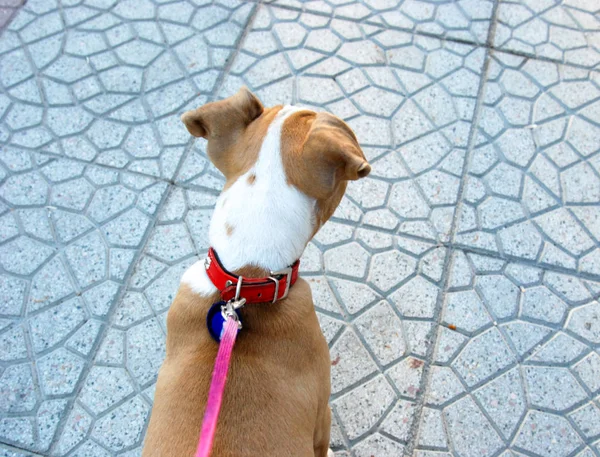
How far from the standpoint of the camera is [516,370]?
121 inches

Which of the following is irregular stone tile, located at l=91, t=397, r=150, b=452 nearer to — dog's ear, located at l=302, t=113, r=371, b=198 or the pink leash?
the pink leash

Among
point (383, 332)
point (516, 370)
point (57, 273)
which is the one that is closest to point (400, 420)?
point (383, 332)

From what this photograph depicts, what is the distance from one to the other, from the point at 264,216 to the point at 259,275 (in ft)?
0.71

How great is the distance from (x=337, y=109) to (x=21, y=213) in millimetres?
2116

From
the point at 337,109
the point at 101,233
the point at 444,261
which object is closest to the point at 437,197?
the point at 444,261

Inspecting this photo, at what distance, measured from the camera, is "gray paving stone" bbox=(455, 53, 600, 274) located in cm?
346

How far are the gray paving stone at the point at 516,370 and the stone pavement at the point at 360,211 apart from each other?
10 mm

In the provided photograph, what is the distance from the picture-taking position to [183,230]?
348cm

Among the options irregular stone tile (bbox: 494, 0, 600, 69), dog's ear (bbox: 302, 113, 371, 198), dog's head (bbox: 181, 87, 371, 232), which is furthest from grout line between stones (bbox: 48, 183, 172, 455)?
irregular stone tile (bbox: 494, 0, 600, 69)

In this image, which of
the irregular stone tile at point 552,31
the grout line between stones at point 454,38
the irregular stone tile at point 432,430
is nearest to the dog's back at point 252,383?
the irregular stone tile at point 432,430

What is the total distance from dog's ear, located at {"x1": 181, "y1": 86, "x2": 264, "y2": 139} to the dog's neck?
169mm

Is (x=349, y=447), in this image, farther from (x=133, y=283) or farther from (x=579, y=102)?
(x=579, y=102)

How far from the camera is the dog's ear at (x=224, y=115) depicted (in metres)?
2.22

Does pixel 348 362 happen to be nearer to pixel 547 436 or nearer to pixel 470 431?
pixel 470 431
